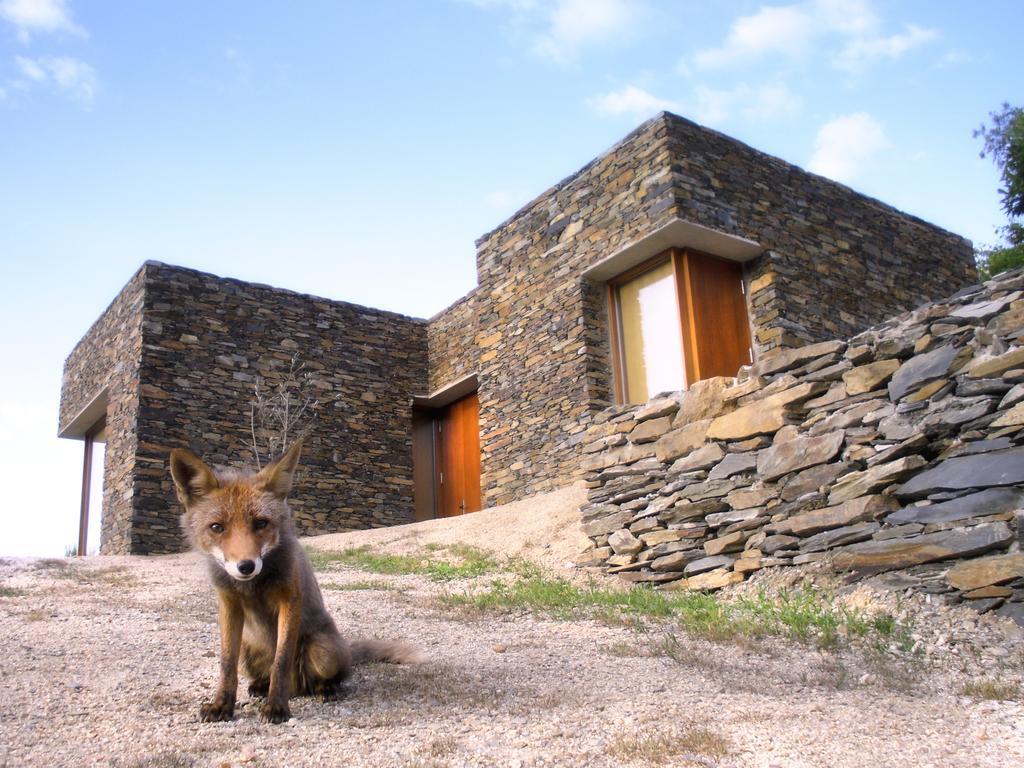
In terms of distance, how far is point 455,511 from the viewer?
16.4 metres

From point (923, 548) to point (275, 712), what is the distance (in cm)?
423

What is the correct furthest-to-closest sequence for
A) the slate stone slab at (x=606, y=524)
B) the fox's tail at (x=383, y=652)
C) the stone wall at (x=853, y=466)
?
the slate stone slab at (x=606, y=524)
the stone wall at (x=853, y=466)
the fox's tail at (x=383, y=652)

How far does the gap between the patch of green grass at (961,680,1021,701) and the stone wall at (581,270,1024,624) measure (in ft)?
3.12

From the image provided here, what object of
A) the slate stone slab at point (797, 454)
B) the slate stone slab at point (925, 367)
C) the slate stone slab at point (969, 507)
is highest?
the slate stone slab at point (925, 367)

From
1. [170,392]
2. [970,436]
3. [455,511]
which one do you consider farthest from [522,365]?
[970,436]

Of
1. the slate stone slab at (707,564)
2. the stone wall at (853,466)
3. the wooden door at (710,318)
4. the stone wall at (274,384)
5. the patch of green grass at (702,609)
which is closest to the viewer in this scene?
the patch of green grass at (702,609)

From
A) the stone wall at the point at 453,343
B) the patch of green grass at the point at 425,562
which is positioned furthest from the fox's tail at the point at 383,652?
the stone wall at the point at 453,343

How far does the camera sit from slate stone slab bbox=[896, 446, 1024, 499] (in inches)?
215

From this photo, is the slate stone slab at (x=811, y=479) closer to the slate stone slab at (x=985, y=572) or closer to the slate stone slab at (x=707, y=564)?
the slate stone slab at (x=707, y=564)

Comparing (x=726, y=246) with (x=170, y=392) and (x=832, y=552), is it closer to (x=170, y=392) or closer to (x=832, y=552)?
(x=832, y=552)

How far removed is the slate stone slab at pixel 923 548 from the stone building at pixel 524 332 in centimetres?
543

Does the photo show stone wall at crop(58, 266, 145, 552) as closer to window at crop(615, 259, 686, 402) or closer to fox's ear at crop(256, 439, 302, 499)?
window at crop(615, 259, 686, 402)

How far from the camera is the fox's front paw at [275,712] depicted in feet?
11.8

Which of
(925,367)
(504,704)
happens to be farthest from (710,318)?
(504,704)
